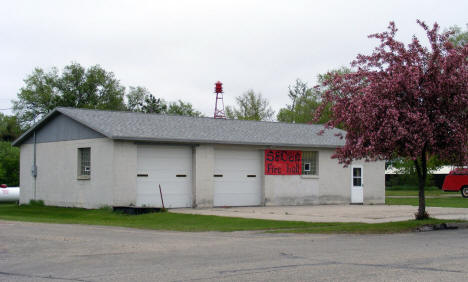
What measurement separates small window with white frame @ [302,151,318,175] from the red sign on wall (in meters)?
0.33

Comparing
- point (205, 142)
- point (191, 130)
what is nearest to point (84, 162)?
point (191, 130)

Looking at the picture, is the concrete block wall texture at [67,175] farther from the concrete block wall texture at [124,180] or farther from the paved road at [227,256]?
the paved road at [227,256]

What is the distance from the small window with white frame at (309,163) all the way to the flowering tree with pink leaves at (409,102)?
11881mm

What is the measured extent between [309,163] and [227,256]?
61.5ft

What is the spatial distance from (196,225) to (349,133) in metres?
5.39

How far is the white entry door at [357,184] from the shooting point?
30297 mm

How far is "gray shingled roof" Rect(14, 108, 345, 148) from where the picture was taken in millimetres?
24531

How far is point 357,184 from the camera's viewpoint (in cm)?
3050

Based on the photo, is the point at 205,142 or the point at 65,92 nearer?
the point at 205,142

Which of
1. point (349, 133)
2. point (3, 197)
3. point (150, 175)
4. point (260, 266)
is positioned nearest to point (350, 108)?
point (349, 133)

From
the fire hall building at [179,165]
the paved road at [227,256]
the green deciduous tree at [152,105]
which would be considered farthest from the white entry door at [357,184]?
the green deciduous tree at [152,105]

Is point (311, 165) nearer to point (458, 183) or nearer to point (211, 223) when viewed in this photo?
point (211, 223)

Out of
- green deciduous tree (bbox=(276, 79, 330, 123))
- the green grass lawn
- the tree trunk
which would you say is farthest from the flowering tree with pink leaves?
green deciduous tree (bbox=(276, 79, 330, 123))

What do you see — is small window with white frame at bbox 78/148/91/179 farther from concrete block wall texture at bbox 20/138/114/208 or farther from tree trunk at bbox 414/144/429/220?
tree trunk at bbox 414/144/429/220
